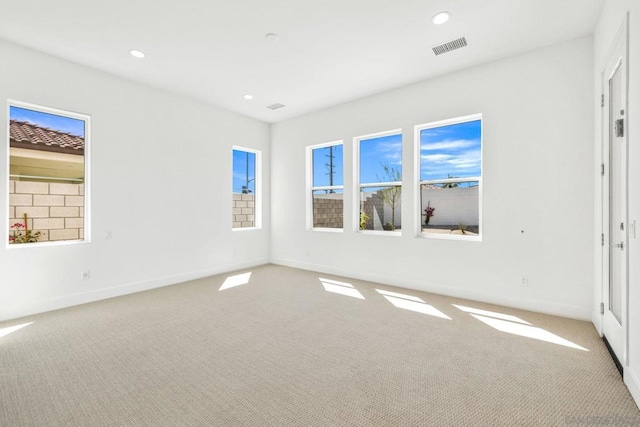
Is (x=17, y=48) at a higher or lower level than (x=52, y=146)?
higher

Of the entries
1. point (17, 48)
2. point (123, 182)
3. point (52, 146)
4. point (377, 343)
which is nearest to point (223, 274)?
point (123, 182)

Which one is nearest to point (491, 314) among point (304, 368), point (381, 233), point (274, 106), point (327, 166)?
point (381, 233)

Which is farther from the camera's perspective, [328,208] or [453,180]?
[328,208]

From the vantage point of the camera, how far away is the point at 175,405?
1838 millimetres

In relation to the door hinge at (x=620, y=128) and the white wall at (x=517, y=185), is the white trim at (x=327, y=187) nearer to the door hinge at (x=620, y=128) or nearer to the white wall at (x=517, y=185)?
the white wall at (x=517, y=185)

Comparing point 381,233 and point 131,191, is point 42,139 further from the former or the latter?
point 381,233

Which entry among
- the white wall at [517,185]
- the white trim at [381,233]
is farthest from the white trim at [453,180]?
the white trim at [381,233]

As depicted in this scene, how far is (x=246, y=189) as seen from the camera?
20.0ft

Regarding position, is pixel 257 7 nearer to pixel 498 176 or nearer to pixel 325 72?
pixel 325 72

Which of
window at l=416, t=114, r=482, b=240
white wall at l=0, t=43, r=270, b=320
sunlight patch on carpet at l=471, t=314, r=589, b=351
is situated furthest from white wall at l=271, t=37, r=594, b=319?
white wall at l=0, t=43, r=270, b=320

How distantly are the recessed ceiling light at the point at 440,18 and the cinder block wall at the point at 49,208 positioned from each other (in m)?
4.62

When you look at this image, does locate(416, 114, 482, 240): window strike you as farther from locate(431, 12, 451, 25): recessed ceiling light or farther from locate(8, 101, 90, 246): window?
locate(8, 101, 90, 246): window

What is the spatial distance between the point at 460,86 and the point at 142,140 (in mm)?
4530

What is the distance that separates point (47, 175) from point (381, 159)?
180 inches
